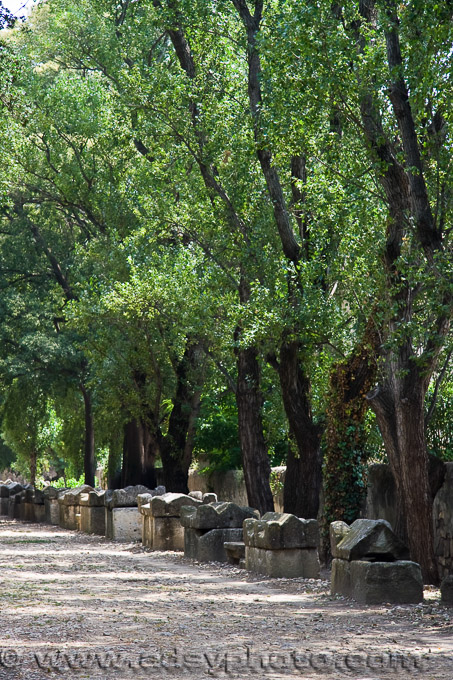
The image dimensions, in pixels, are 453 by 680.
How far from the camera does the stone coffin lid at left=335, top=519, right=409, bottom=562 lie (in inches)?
363

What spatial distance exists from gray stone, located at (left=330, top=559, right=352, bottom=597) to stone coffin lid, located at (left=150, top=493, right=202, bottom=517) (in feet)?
19.1

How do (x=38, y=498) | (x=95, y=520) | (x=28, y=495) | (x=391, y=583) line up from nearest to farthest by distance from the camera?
(x=391, y=583) < (x=95, y=520) < (x=38, y=498) < (x=28, y=495)

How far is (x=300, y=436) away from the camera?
46.9 ft

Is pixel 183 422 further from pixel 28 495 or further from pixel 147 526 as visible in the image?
pixel 28 495

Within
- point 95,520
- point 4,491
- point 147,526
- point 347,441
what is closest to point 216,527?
point 347,441

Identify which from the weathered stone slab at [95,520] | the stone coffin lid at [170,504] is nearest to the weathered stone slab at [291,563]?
the stone coffin lid at [170,504]

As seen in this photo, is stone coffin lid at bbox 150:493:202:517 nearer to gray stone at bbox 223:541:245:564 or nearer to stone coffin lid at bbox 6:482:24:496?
gray stone at bbox 223:541:245:564

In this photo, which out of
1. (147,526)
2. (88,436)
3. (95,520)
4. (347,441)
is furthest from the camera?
(88,436)

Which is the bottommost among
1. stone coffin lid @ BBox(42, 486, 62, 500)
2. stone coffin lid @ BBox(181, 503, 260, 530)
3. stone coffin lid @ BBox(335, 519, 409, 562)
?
stone coffin lid @ BBox(335, 519, 409, 562)

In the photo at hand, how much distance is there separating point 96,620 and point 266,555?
155 inches

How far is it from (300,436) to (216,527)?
1.99m

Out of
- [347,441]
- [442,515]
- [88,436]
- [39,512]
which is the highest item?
[88,436]

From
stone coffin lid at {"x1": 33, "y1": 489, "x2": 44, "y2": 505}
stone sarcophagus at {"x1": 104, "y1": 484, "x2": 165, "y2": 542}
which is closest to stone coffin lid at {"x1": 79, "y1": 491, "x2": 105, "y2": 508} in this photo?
stone sarcophagus at {"x1": 104, "y1": 484, "x2": 165, "y2": 542}

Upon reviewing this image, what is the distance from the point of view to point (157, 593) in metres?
10.2
